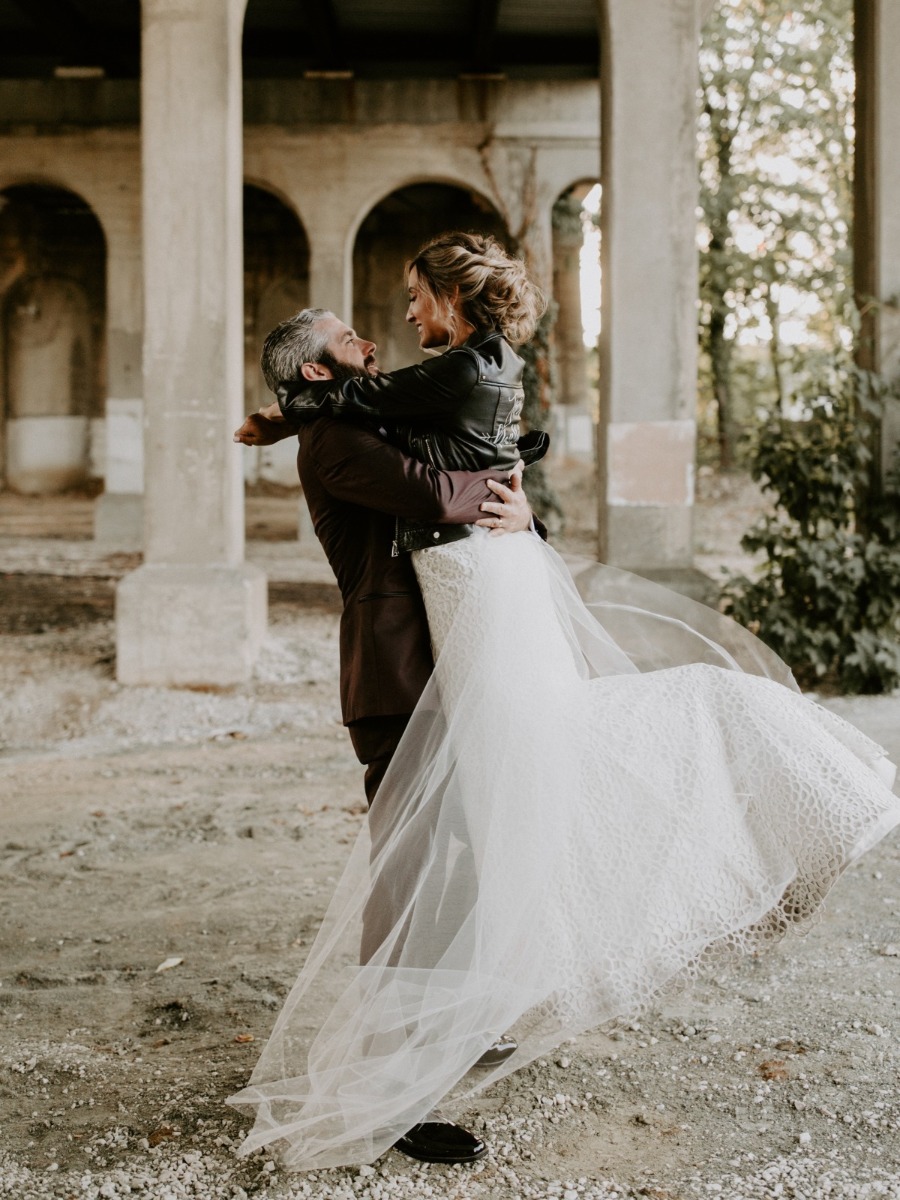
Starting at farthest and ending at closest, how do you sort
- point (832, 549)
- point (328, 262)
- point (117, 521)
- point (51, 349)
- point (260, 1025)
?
point (51, 349) → point (117, 521) → point (328, 262) → point (832, 549) → point (260, 1025)

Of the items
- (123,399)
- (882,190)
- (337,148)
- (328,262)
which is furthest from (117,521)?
(882,190)

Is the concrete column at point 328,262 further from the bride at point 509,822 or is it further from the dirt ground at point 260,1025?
the bride at point 509,822

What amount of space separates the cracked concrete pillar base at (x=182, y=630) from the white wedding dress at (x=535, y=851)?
5.29 m

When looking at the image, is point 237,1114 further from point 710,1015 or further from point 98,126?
point 98,126

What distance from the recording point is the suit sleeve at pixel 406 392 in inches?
108

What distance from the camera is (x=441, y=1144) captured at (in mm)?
2762

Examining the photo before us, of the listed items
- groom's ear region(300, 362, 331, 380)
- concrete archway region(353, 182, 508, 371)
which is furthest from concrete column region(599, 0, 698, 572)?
concrete archway region(353, 182, 508, 371)

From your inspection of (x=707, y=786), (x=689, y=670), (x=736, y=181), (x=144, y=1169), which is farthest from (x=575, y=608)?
(x=736, y=181)

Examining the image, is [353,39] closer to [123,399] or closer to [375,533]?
[123,399]

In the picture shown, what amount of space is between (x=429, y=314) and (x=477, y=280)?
0.16 metres

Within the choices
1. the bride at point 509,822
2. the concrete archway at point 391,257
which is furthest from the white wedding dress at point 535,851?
the concrete archway at point 391,257

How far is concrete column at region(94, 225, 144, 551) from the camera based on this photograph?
17.5 metres

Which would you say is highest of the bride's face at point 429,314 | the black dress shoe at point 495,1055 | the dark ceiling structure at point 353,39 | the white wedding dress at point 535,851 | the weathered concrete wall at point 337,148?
the dark ceiling structure at point 353,39

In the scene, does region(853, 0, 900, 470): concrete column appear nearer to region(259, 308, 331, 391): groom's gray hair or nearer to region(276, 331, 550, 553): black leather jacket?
region(276, 331, 550, 553): black leather jacket
